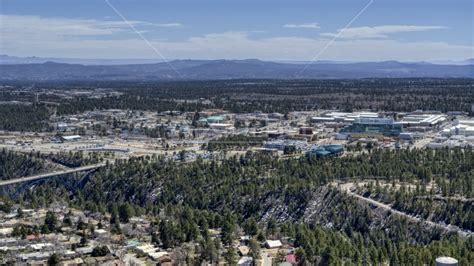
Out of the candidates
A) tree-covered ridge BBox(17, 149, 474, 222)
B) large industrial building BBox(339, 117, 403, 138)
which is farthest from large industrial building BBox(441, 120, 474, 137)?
tree-covered ridge BBox(17, 149, 474, 222)

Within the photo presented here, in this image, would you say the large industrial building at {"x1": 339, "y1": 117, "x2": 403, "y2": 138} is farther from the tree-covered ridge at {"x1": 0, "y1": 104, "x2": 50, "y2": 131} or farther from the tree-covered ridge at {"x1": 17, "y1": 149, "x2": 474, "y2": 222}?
the tree-covered ridge at {"x1": 0, "y1": 104, "x2": 50, "y2": 131}

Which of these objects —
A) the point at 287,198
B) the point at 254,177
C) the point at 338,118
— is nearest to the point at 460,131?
the point at 338,118

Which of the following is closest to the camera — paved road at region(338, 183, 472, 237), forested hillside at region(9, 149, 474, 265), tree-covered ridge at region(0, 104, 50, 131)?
forested hillside at region(9, 149, 474, 265)

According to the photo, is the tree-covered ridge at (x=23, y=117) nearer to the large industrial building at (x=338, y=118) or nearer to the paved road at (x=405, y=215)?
the large industrial building at (x=338, y=118)

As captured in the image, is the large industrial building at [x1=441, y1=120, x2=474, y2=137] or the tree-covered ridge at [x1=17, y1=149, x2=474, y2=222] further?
the large industrial building at [x1=441, y1=120, x2=474, y2=137]

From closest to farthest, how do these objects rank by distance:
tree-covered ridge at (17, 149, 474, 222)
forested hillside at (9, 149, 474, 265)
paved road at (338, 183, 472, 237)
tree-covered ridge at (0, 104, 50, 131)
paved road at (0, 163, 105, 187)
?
forested hillside at (9, 149, 474, 265) → paved road at (338, 183, 472, 237) → tree-covered ridge at (17, 149, 474, 222) → paved road at (0, 163, 105, 187) → tree-covered ridge at (0, 104, 50, 131)

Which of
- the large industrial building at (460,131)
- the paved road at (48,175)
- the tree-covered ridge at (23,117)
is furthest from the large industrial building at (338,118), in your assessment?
the paved road at (48,175)

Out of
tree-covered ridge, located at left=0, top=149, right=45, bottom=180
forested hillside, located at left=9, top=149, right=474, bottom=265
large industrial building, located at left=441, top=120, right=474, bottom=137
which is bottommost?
tree-covered ridge, located at left=0, top=149, right=45, bottom=180

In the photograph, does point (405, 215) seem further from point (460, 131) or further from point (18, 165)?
point (460, 131)

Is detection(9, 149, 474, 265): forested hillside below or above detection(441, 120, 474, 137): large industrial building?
below
